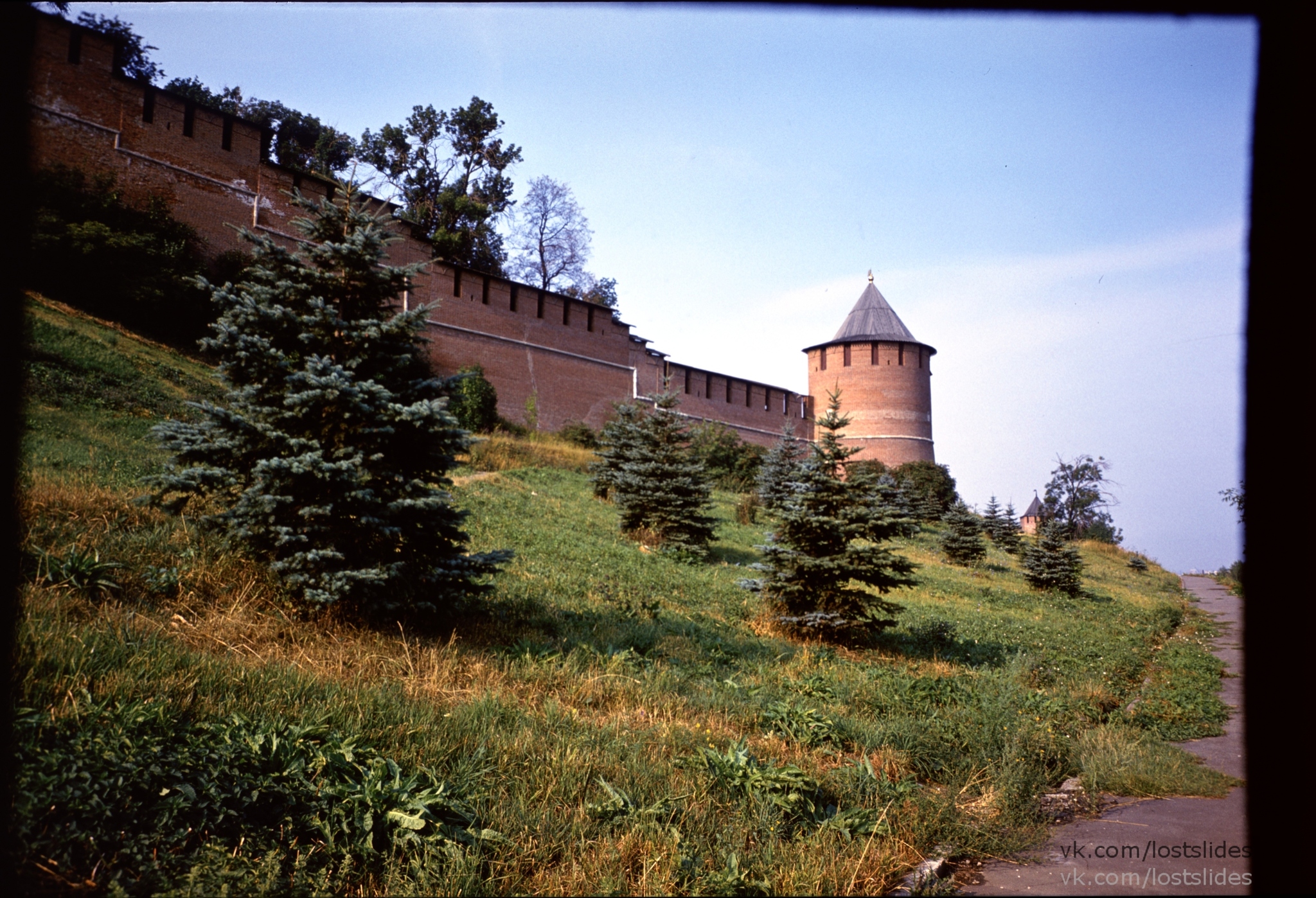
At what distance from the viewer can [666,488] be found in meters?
16.2

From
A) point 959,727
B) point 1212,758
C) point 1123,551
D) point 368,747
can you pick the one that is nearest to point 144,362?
point 368,747

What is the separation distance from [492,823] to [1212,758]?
5.15m

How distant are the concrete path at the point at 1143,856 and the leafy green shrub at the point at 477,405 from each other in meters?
20.9

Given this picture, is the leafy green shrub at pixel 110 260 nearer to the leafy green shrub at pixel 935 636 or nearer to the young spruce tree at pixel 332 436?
the young spruce tree at pixel 332 436

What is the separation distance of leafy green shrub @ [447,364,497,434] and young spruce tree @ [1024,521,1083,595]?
1583 cm

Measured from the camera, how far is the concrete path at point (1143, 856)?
2.97 metres

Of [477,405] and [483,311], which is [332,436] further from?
[483,311]

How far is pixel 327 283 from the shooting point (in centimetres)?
671

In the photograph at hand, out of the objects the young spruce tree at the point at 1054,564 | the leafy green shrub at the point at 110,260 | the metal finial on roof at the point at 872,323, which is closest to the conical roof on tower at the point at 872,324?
the metal finial on roof at the point at 872,323

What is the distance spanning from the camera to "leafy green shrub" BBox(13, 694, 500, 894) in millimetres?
2564

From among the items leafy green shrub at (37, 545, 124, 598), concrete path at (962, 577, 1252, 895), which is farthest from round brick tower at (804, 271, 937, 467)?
leafy green shrub at (37, 545, 124, 598)

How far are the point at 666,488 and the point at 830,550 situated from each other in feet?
22.0

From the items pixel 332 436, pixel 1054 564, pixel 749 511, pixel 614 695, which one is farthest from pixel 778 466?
pixel 614 695

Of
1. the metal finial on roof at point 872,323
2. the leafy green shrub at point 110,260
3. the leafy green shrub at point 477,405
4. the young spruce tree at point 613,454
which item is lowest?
the young spruce tree at point 613,454
